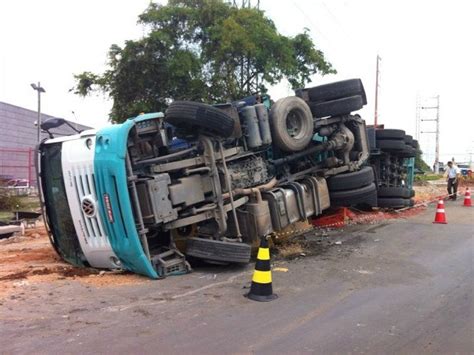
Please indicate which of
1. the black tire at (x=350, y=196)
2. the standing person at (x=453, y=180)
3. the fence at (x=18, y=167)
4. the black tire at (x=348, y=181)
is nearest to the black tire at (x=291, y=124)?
the black tire at (x=348, y=181)

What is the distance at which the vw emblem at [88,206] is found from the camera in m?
5.38

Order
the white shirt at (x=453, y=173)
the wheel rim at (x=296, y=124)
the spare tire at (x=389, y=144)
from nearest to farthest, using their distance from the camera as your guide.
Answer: the wheel rim at (x=296, y=124) → the spare tire at (x=389, y=144) → the white shirt at (x=453, y=173)

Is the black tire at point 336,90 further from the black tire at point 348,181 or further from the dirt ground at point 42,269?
the dirt ground at point 42,269

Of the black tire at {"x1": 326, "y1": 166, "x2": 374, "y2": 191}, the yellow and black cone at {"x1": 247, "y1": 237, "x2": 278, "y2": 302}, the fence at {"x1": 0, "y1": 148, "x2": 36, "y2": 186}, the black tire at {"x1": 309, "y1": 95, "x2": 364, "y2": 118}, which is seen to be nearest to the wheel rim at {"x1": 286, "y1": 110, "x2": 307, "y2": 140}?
the black tire at {"x1": 309, "y1": 95, "x2": 364, "y2": 118}

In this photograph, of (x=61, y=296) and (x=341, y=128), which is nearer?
(x=61, y=296)

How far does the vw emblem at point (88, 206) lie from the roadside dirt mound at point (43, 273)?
72cm

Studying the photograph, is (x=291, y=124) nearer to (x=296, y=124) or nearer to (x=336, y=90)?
(x=296, y=124)

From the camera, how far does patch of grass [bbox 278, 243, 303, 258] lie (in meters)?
6.82

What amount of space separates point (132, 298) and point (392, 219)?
7.18 metres

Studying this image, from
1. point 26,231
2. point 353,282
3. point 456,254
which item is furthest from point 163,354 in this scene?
point 26,231

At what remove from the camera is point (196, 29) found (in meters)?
17.3

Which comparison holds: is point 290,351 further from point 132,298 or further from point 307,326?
point 132,298

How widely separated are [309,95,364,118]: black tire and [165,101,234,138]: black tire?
91.3 inches

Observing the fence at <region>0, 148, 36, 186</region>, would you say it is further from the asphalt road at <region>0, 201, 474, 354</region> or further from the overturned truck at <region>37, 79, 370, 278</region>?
the asphalt road at <region>0, 201, 474, 354</region>
